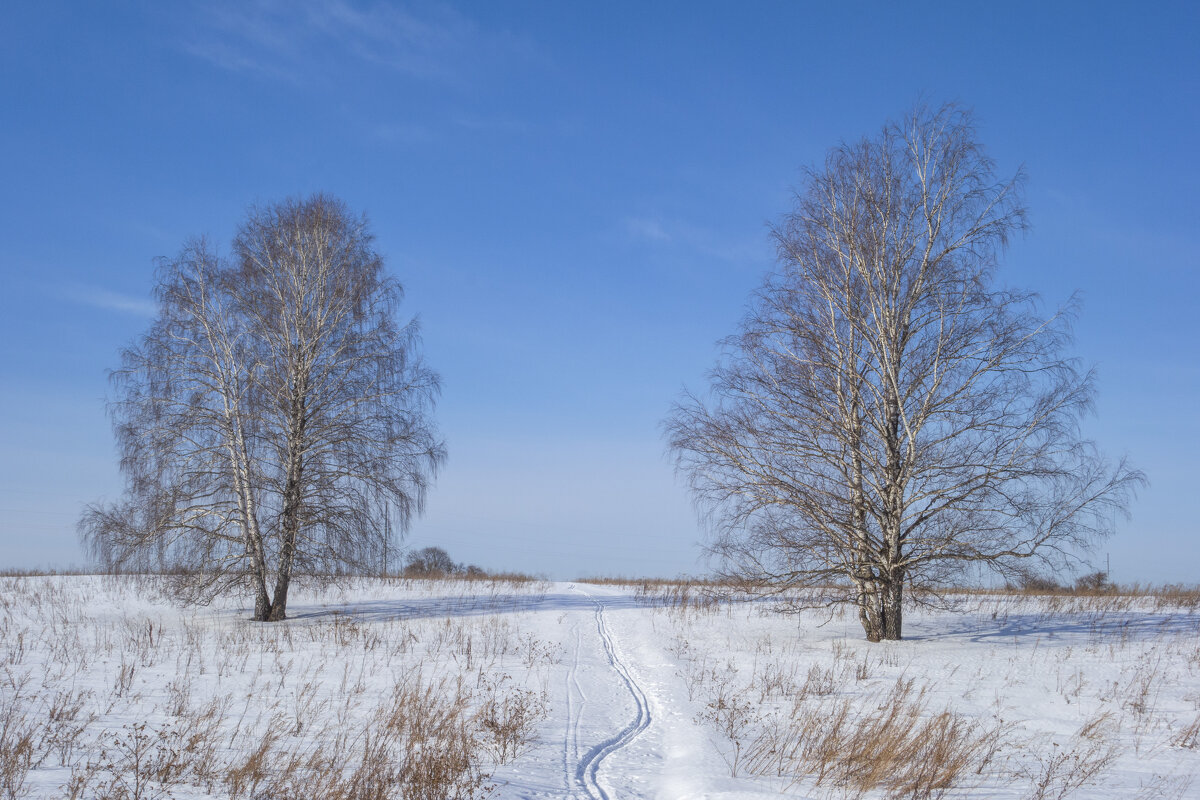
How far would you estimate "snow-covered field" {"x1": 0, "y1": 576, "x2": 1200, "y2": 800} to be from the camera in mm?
6125

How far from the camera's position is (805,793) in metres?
6.15

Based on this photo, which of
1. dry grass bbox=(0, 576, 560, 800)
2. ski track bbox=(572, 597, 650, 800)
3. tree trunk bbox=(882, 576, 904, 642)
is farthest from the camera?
tree trunk bbox=(882, 576, 904, 642)

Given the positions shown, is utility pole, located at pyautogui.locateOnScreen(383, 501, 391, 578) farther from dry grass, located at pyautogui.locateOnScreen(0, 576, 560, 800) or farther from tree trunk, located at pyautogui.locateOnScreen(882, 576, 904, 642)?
tree trunk, located at pyautogui.locateOnScreen(882, 576, 904, 642)

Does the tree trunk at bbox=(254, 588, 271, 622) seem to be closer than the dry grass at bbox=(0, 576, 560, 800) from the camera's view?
No

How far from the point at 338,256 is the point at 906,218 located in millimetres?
13935

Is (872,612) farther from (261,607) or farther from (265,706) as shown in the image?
(261,607)

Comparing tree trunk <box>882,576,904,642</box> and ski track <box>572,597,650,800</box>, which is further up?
tree trunk <box>882,576,904,642</box>

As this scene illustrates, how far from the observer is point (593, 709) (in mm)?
9125

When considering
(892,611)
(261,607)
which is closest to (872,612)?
(892,611)

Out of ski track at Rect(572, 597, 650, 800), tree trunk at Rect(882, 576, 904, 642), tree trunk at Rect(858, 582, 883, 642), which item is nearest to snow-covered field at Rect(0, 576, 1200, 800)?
ski track at Rect(572, 597, 650, 800)

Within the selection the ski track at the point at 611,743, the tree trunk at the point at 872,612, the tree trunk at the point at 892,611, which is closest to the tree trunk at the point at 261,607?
the ski track at the point at 611,743

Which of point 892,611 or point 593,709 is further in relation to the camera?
point 892,611

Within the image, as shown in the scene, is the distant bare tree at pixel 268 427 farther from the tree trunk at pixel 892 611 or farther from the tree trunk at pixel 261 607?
the tree trunk at pixel 892 611

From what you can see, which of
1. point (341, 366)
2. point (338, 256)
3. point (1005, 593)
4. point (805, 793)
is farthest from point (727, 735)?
point (1005, 593)
